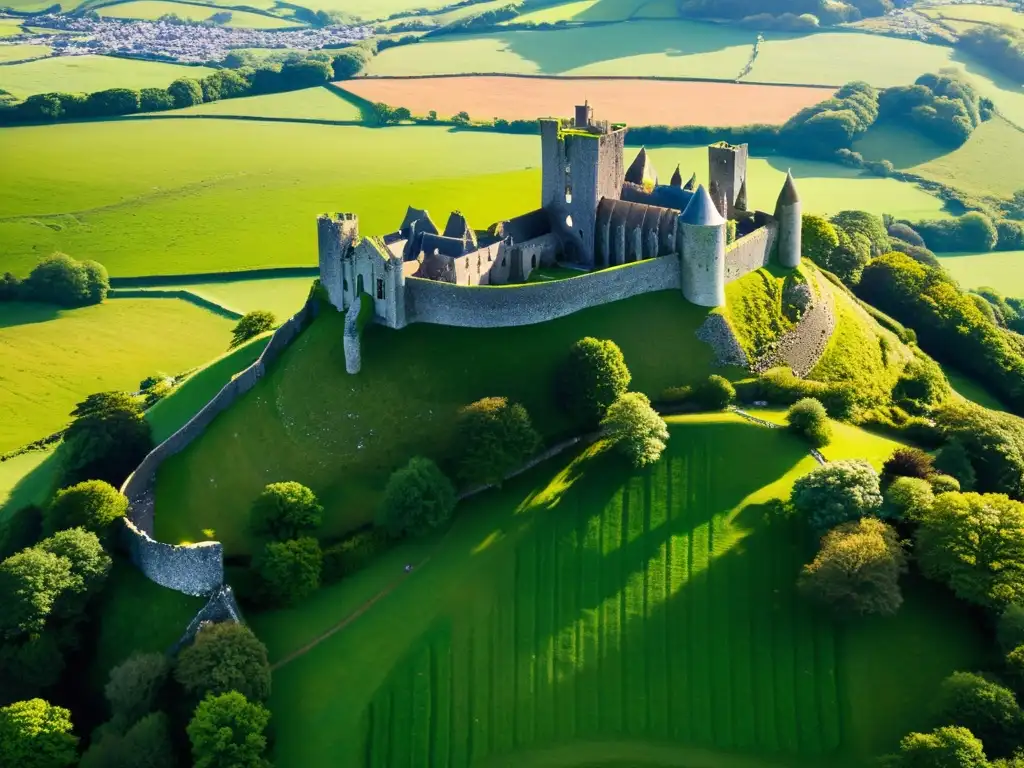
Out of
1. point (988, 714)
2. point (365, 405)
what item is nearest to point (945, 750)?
point (988, 714)

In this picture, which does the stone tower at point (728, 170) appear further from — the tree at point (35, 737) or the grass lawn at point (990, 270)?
the tree at point (35, 737)

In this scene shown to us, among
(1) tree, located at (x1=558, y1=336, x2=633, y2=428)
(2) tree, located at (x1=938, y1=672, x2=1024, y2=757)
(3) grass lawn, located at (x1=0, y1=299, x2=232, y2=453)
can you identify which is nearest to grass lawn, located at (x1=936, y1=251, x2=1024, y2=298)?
(1) tree, located at (x1=558, y1=336, x2=633, y2=428)

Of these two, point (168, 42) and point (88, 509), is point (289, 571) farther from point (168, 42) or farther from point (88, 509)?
point (168, 42)

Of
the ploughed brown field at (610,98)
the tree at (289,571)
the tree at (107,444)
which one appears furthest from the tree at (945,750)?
the ploughed brown field at (610,98)

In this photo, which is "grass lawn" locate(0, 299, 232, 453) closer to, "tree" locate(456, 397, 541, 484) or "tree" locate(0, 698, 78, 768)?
"tree" locate(0, 698, 78, 768)

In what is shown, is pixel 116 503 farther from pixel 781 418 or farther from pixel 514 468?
pixel 781 418

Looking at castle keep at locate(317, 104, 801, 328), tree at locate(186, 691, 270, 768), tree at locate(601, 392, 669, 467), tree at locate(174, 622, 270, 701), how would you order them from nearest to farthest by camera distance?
tree at locate(186, 691, 270, 768) < tree at locate(174, 622, 270, 701) < tree at locate(601, 392, 669, 467) < castle keep at locate(317, 104, 801, 328)
